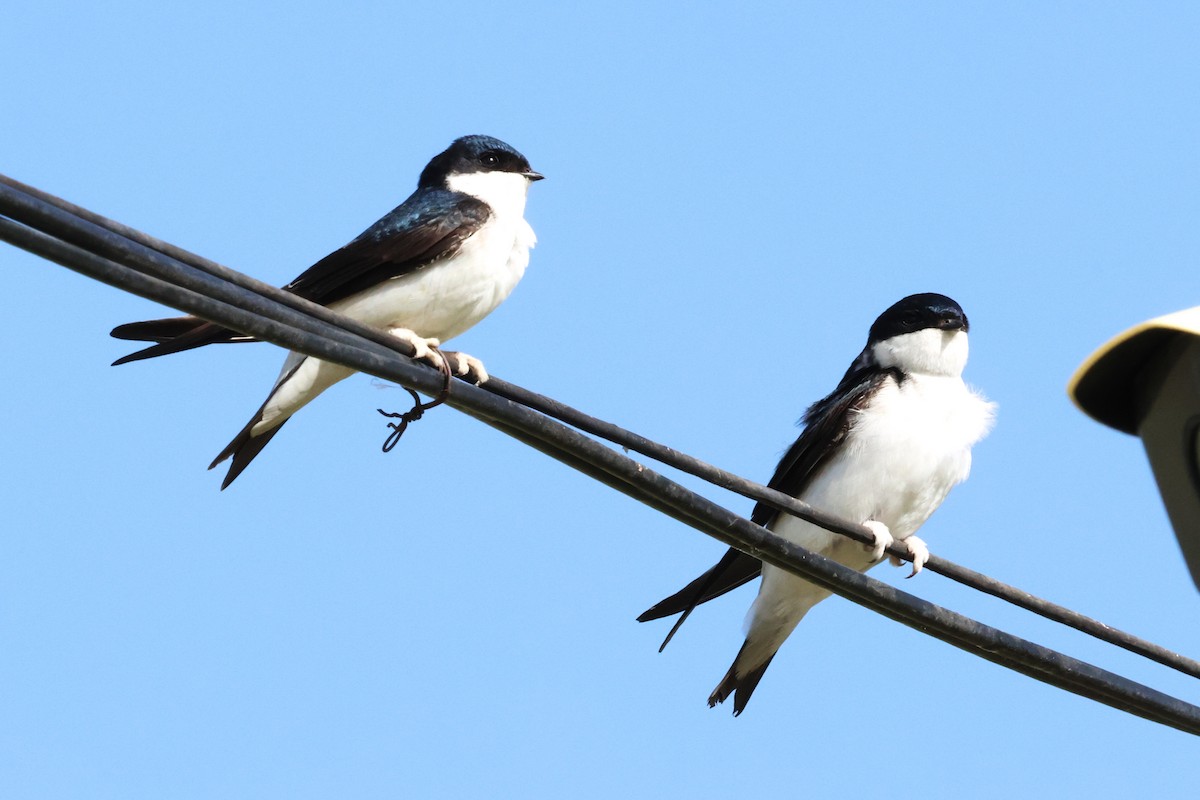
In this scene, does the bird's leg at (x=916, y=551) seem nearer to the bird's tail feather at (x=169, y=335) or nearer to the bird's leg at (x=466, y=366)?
the bird's leg at (x=466, y=366)

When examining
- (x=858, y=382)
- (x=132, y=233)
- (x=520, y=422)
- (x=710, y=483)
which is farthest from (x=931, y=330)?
(x=132, y=233)

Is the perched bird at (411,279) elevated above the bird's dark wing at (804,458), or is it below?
above

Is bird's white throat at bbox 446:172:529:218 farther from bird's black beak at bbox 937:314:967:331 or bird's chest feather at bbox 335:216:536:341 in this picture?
bird's black beak at bbox 937:314:967:331

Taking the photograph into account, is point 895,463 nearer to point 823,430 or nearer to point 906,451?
point 906,451

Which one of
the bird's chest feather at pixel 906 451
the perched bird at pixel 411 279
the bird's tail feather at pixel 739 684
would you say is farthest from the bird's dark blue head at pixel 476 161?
the bird's tail feather at pixel 739 684

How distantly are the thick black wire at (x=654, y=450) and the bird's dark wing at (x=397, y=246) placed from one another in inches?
68.1

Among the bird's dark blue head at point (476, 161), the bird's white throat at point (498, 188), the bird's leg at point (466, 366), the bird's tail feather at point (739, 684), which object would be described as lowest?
the bird's tail feather at point (739, 684)

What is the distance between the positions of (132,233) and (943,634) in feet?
6.45

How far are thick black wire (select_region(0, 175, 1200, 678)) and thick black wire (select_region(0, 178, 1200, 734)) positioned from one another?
0.04 metres

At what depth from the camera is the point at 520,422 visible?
10.8ft

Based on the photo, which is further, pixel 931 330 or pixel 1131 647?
pixel 931 330

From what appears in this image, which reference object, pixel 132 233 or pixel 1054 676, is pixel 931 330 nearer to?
pixel 1054 676

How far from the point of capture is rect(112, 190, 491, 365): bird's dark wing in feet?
A: 18.0

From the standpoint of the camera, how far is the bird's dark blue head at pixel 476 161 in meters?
6.27
